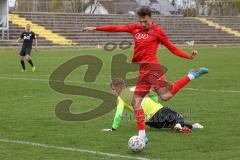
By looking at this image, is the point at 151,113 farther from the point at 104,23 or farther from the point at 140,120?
the point at 104,23

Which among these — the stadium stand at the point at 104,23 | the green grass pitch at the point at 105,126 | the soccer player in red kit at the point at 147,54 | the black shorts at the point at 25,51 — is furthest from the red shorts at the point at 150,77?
the stadium stand at the point at 104,23

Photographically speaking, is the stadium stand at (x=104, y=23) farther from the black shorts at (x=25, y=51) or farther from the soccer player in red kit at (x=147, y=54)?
the soccer player in red kit at (x=147, y=54)

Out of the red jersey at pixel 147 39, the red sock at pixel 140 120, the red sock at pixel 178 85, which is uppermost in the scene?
the red jersey at pixel 147 39

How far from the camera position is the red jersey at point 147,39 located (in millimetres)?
10383

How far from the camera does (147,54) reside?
1052cm

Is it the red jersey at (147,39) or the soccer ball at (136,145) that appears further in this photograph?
the red jersey at (147,39)

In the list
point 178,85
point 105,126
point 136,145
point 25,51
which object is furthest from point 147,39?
point 25,51

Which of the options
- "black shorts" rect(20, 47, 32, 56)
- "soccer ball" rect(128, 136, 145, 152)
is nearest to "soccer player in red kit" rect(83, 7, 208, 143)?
"soccer ball" rect(128, 136, 145, 152)

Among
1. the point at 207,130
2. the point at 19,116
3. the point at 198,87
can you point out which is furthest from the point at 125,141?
the point at 198,87

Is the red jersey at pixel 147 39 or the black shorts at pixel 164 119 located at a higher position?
the red jersey at pixel 147 39

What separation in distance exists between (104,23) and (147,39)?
51764 mm

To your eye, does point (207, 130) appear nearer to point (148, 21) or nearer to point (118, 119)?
point (118, 119)

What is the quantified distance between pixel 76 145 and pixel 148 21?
2.29 metres

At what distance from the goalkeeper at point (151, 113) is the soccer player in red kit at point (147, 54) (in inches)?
15.9
